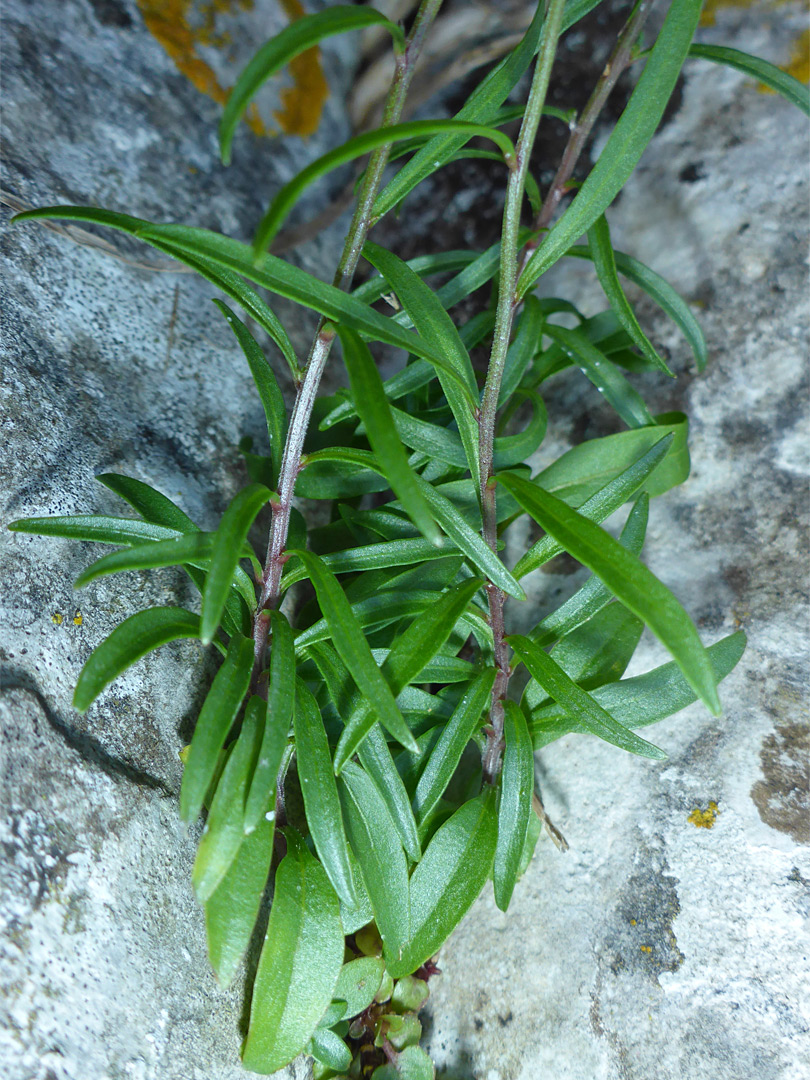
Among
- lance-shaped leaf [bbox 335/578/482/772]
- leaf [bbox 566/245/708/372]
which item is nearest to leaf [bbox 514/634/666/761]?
lance-shaped leaf [bbox 335/578/482/772]

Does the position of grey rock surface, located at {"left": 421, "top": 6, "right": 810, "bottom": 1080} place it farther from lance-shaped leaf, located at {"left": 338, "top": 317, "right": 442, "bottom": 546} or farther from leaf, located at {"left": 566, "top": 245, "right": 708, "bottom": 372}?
lance-shaped leaf, located at {"left": 338, "top": 317, "right": 442, "bottom": 546}

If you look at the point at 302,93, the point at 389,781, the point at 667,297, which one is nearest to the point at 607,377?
the point at 667,297

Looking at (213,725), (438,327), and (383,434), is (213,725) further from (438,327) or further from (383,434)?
(438,327)

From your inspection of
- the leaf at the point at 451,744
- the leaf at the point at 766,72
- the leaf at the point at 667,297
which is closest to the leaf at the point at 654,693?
the leaf at the point at 451,744

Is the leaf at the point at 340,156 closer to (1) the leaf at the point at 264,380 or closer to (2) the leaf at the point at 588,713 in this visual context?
(1) the leaf at the point at 264,380

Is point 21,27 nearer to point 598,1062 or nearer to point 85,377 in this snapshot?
point 85,377
